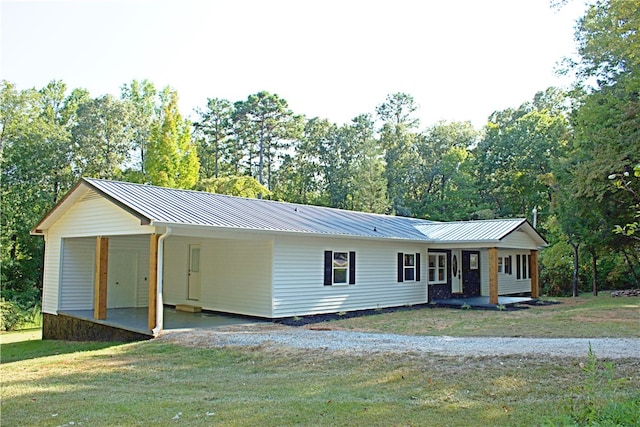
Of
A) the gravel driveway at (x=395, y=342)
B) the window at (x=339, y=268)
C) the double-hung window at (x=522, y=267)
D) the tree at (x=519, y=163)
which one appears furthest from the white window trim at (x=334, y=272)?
the tree at (x=519, y=163)

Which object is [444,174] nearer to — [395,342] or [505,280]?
[505,280]

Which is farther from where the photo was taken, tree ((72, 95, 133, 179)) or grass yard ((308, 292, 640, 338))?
tree ((72, 95, 133, 179))

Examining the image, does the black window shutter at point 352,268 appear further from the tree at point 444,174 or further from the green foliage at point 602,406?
the tree at point 444,174

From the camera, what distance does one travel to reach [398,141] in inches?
1785

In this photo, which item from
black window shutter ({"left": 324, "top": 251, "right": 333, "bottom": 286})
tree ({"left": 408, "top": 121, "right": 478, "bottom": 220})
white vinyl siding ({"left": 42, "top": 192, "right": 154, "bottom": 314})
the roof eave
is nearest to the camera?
the roof eave

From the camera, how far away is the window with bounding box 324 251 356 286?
1558 cm

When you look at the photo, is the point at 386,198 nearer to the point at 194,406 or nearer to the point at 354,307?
the point at 354,307

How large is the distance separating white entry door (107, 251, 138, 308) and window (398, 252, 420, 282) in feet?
28.3

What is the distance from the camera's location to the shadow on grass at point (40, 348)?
11664mm

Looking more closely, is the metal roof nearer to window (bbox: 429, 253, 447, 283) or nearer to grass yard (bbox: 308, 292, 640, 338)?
window (bbox: 429, 253, 447, 283)

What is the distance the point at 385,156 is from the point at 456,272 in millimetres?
24978

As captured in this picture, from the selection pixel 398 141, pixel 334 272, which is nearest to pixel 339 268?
pixel 334 272

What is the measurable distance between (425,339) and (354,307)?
19.1ft

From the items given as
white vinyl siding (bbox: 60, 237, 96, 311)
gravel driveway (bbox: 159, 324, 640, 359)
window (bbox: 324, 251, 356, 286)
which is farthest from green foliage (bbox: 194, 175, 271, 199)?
gravel driveway (bbox: 159, 324, 640, 359)
